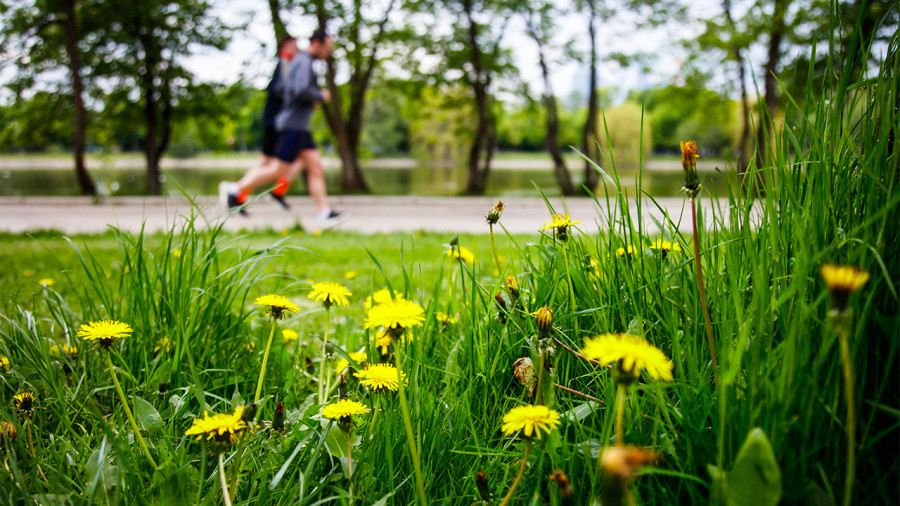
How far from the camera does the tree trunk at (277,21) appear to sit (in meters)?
12.3

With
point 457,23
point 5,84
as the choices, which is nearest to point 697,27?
point 457,23

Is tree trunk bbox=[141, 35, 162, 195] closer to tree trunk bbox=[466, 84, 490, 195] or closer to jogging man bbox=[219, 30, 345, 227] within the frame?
tree trunk bbox=[466, 84, 490, 195]

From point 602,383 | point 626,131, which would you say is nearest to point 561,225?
point 602,383

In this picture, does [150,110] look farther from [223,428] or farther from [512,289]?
[223,428]

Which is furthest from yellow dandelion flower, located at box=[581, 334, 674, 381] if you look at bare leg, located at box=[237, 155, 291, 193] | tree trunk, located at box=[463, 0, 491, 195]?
tree trunk, located at box=[463, 0, 491, 195]

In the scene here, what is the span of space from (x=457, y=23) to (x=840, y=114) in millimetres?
14322

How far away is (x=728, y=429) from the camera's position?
908 mm

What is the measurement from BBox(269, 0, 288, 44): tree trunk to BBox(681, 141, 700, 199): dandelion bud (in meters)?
12.8

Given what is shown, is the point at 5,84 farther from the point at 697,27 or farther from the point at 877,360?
the point at 877,360

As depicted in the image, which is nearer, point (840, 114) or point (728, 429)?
point (728, 429)

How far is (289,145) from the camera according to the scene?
6719 mm

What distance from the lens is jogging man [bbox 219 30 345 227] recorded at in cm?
649

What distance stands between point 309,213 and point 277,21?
522 cm

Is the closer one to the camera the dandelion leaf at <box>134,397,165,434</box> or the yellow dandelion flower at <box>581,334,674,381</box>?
the yellow dandelion flower at <box>581,334,674,381</box>
